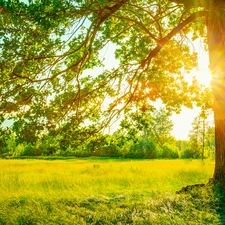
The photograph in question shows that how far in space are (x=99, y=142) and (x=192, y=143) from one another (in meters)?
57.8

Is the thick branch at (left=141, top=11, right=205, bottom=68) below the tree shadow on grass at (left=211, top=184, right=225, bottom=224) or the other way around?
the other way around

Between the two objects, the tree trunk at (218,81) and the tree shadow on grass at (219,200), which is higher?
the tree trunk at (218,81)

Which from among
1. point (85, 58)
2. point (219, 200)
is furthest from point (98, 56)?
point (219, 200)

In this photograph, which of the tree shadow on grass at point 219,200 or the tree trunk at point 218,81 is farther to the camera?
the tree trunk at point 218,81

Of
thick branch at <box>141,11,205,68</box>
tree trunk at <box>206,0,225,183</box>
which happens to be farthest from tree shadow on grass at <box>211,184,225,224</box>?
thick branch at <box>141,11,205,68</box>

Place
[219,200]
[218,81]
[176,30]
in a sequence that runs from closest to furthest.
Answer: [219,200], [218,81], [176,30]

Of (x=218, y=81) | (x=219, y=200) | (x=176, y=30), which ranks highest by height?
(x=176, y=30)

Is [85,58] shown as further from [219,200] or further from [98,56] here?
[219,200]

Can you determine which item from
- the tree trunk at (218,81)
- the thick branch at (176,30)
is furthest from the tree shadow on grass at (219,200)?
the thick branch at (176,30)

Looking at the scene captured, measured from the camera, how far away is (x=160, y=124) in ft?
263

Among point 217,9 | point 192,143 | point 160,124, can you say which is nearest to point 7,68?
point 217,9

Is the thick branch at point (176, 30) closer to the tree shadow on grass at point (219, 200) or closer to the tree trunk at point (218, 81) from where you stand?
the tree trunk at point (218, 81)

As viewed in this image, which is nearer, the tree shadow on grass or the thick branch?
the tree shadow on grass

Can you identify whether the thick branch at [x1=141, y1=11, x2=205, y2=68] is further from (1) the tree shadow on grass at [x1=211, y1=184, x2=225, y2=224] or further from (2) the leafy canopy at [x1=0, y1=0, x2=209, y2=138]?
(1) the tree shadow on grass at [x1=211, y1=184, x2=225, y2=224]
